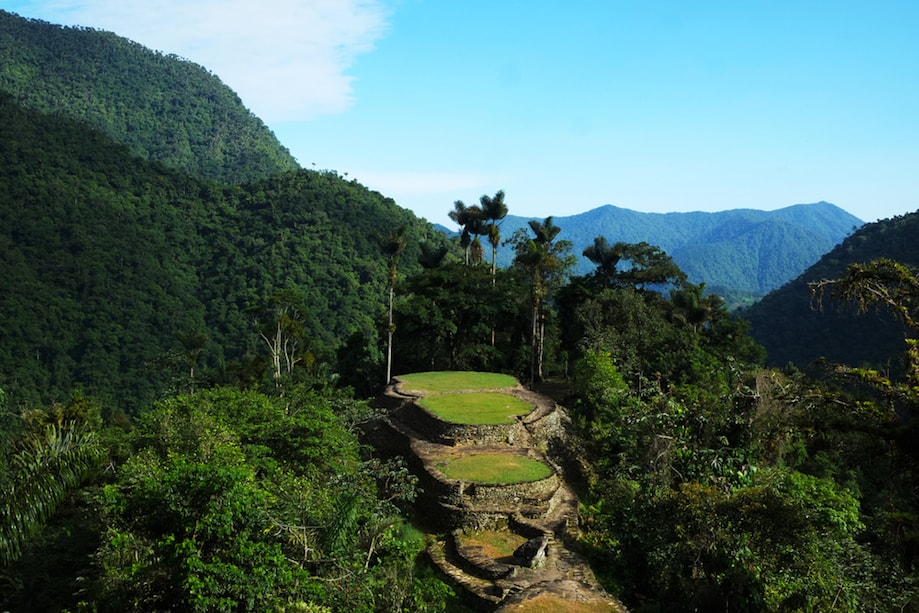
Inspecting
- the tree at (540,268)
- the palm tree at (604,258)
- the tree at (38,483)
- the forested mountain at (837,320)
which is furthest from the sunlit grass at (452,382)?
the forested mountain at (837,320)

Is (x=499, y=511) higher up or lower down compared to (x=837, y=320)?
lower down

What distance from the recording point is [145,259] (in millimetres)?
68625

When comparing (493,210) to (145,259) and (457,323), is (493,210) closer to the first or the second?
(457,323)

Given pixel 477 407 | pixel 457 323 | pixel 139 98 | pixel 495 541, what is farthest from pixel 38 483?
pixel 139 98

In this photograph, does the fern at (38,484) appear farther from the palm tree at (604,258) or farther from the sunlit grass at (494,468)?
the palm tree at (604,258)

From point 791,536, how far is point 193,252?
245ft

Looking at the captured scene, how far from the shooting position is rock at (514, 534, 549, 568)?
12.8 m

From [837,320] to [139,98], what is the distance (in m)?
148

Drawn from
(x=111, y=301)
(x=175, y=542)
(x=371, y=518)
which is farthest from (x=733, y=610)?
(x=111, y=301)

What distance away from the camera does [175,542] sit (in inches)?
296

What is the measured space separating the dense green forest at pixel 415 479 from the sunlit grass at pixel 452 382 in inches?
99.2

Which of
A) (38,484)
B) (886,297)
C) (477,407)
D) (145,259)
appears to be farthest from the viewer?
(145,259)

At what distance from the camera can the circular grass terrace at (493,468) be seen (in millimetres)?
15789

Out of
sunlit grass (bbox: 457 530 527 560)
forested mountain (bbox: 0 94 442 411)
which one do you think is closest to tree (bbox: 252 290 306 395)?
forested mountain (bbox: 0 94 442 411)
